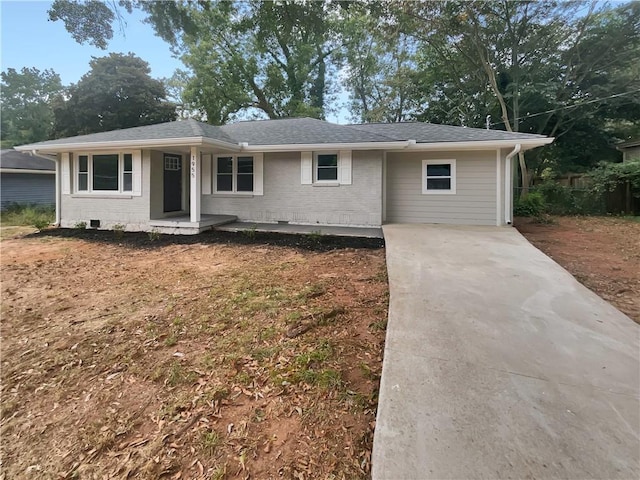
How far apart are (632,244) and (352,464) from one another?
8.99 meters

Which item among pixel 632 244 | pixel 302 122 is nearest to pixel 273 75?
pixel 302 122

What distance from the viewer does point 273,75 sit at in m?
22.7

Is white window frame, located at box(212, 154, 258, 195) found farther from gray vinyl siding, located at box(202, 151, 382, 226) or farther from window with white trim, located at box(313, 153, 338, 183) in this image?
window with white trim, located at box(313, 153, 338, 183)

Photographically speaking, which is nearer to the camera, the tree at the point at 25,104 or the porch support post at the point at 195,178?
the porch support post at the point at 195,178

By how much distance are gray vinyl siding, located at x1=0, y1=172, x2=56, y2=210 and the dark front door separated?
35.9 ft

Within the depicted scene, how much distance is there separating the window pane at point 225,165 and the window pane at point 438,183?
592cm

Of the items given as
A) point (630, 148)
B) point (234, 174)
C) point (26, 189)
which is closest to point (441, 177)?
point (234, 174)

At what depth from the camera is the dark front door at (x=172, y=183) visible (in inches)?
424

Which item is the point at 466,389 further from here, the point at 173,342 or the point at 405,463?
the point at 173,342

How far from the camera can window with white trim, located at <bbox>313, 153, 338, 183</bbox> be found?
9977 mm

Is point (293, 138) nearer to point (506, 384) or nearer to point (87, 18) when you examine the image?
point (87, 18)

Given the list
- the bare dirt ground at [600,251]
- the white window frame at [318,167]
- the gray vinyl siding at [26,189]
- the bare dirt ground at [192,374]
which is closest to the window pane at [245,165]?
the white window frame at [318,167]

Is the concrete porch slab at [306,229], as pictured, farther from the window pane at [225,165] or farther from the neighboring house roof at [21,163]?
the neighboring house roof at [21,163]

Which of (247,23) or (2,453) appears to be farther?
(247,23)
